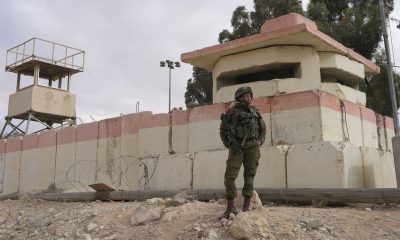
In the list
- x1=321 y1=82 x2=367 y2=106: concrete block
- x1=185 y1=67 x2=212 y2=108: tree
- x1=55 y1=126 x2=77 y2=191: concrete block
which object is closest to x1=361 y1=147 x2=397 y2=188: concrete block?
x1=321 y1=82 x2=367 y2=106: concrete block

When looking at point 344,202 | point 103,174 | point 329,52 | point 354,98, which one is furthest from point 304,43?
point 103,174

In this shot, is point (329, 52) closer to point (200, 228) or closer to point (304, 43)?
point (304, 43)

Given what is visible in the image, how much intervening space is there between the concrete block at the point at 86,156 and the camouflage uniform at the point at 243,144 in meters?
5.94

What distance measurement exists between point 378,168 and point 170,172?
3.97m

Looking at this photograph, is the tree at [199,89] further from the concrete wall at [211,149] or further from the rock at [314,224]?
the rock at [314,224]

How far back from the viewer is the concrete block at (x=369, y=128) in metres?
8.45

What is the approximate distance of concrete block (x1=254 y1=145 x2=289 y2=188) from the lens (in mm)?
7434

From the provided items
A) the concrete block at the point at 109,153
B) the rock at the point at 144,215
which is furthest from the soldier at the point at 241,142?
the concrete block at the point at 109,153

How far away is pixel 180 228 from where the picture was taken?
552cm

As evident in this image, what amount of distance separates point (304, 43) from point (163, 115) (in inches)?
128

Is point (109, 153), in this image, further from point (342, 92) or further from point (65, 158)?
point (342, 92)

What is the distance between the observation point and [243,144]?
5.38m

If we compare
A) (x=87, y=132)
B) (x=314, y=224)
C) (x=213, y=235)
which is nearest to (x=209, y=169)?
(x=213, y=235)

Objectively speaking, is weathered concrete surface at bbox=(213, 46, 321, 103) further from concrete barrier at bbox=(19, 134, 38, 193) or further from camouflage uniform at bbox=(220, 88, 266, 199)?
concrete barrier at bbox=(19, 134, 38, 193)
